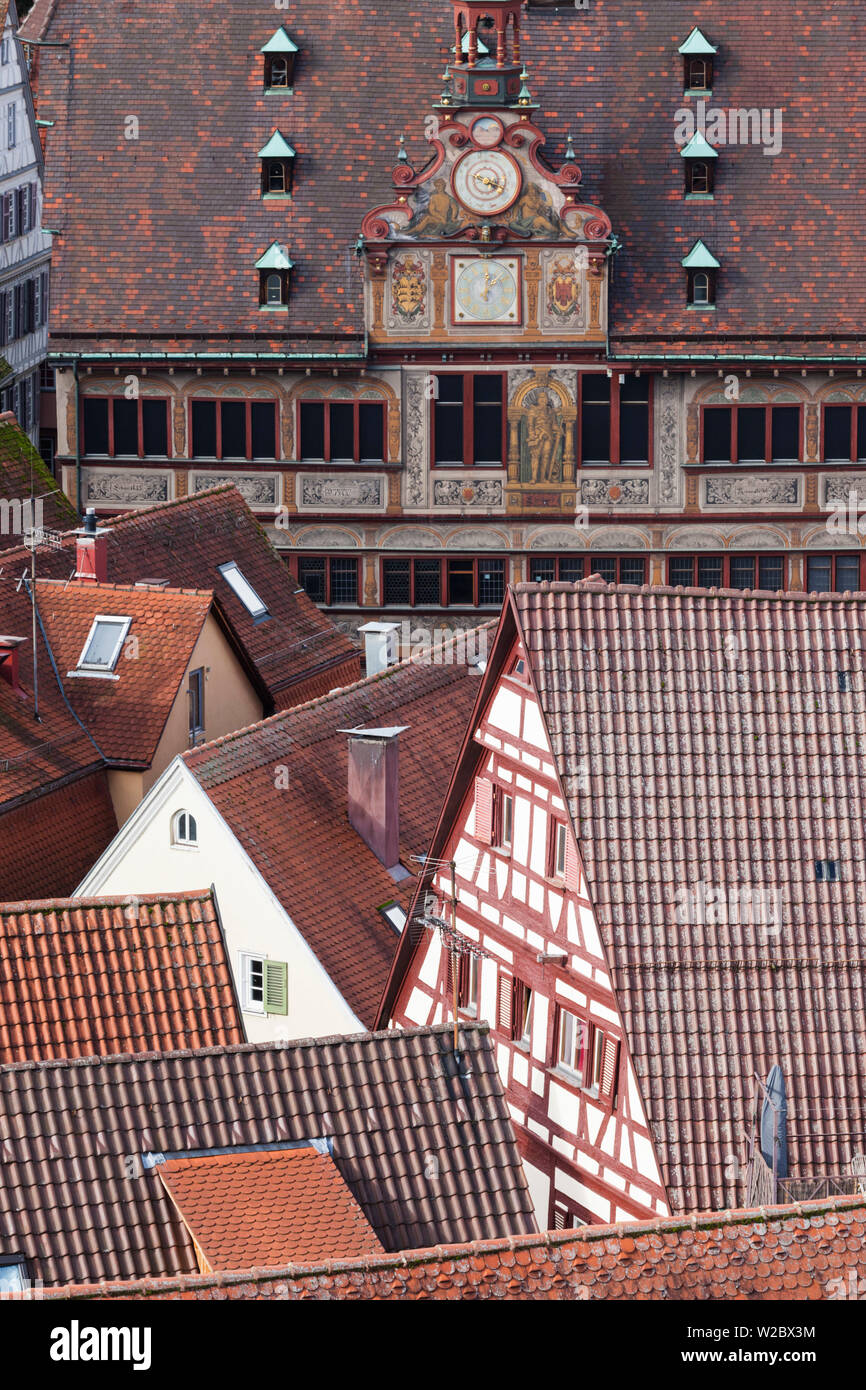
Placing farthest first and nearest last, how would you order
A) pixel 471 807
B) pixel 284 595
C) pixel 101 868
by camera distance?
pixel 284 595 < pixel 101 868 < pixel 471 807

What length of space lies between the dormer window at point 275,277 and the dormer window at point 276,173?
1.21m

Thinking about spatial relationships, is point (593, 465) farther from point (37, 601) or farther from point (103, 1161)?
point (103, 1161)

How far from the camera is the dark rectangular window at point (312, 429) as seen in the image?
4825 centimetres

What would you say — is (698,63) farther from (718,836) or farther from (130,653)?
(718,836)

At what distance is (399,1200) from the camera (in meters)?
21.0

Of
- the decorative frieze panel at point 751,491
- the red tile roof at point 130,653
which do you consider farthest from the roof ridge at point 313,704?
the decorative frieze panel at point 751,491

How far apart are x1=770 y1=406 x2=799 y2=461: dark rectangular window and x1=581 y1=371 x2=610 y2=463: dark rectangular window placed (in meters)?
2.86

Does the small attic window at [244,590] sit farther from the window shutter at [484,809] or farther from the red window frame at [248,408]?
the window shutter at [484,809]

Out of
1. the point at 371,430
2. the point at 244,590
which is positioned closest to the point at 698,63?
the point at 371,430

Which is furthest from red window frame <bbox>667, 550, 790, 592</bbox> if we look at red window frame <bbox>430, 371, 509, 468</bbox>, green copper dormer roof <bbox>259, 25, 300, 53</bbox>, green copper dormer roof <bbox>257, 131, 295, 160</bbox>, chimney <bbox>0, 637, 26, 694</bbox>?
chimney <bbox>0, 637, 26, 694</bbox>

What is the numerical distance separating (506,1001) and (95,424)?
2426 centimetres

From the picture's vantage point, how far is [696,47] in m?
48.8

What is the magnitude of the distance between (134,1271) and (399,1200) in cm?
215
